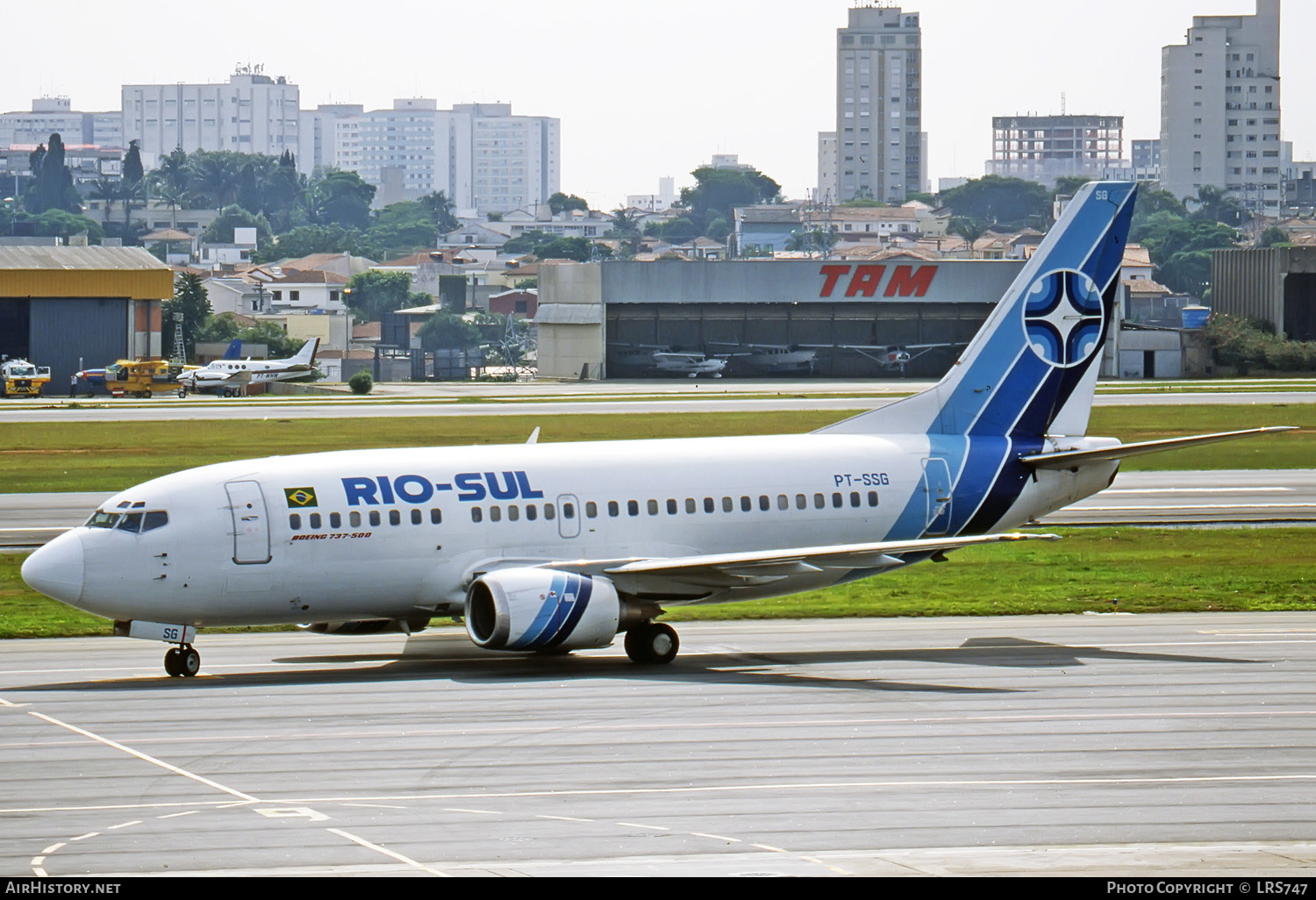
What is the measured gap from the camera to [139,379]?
128875 mm

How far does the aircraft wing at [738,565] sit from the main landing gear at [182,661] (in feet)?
21.1

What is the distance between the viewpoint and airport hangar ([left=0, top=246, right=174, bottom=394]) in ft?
460

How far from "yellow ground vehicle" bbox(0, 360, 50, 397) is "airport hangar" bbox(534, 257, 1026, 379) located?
42.1m

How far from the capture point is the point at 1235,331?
144 m

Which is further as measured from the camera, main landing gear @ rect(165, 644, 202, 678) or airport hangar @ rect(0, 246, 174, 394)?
airport hangar @ rect(0, 246, 174, 394)

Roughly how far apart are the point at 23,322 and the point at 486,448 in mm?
120421

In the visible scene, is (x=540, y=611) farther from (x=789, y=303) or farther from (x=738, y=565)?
(x=789, y=303)

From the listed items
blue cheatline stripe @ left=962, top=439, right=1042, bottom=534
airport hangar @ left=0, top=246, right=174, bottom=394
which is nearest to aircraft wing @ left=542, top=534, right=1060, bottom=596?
blue cheatline stripe @ left=962, top=439, right=1042, bottom=534

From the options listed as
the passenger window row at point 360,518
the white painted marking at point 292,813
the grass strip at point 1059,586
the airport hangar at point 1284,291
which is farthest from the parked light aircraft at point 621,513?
the airport hangar at point 1284,291

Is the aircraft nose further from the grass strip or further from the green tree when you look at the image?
the green tree

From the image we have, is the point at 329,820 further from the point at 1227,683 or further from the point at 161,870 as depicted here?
the point at 1227,683

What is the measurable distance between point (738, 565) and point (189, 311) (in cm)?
15309

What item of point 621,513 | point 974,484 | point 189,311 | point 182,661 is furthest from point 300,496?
point 189,311
